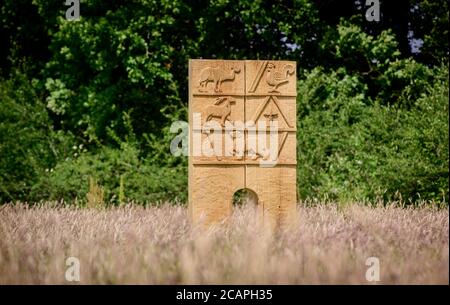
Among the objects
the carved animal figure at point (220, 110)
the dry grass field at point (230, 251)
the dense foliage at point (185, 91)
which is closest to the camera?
the dry grass field at point (230, 251)

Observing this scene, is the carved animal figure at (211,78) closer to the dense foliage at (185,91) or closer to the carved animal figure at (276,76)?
the carved animal figure at (276,76)

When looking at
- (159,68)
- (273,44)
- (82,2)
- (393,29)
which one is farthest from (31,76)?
(393,29)

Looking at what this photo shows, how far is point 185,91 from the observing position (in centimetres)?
1351

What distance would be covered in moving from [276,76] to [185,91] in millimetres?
7313

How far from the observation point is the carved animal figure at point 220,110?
20.2ft

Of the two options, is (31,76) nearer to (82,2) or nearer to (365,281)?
(82,2)

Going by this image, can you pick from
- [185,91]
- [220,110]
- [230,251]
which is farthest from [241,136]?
[185,91]

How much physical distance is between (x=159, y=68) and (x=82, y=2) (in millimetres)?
2075

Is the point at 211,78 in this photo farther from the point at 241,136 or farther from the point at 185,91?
the point at 185,91

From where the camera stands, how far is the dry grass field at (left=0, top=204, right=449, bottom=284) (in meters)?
3.77

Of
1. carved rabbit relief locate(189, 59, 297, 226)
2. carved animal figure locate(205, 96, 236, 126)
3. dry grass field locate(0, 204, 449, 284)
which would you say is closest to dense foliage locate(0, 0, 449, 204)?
carved rabbit relief locate(189, 59, 297, 226)

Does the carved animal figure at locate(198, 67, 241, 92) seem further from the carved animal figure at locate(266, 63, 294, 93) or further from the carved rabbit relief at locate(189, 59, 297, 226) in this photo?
the carved animal figure at locate(266, 63, 294, 93)

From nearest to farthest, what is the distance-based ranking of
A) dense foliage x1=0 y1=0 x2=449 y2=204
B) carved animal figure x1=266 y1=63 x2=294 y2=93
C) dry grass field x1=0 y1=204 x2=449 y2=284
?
dry grass field x1=0 y1=204 x2=449 y2=284 → carved animal figure x1=266 y1=63 x2=294 y2=93 → dense foliage x1=0 y1=0 x2=449 y2=204

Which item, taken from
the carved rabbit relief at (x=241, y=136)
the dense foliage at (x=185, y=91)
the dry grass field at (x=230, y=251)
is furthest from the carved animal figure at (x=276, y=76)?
the dense foliage at (x=185, y=91)
